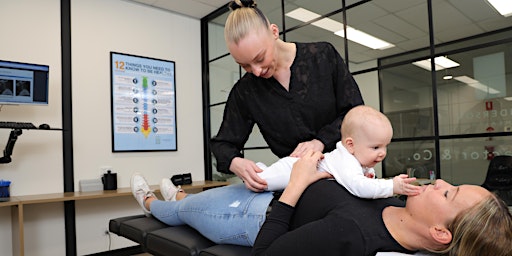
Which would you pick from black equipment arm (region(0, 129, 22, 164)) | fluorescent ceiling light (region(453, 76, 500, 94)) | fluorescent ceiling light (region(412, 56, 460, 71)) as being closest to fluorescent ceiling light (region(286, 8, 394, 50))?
fluorescent ceiling light (region(412, 56, 460, 71))

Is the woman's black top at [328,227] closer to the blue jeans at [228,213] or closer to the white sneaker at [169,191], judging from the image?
the blue jeans at [228,213]

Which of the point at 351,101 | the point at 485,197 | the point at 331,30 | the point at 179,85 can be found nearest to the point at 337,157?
the point at 351,101

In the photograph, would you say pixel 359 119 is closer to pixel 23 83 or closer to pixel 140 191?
pixel 140 191

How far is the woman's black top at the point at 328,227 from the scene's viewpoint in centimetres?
92

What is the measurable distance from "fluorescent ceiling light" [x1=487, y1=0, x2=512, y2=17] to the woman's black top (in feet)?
5.34

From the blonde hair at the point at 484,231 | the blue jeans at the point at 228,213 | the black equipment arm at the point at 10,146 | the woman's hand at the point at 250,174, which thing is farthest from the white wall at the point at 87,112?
the blonde hair at the point at 484,231

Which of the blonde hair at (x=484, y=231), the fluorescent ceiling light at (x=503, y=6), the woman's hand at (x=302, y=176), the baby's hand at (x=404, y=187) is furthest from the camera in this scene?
the fluorescent ceiling light at (x=503, y=6)

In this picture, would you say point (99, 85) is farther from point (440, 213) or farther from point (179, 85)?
point (440, 213)

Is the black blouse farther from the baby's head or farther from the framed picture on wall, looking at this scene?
the framed picture on wall

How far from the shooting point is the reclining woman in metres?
0.84

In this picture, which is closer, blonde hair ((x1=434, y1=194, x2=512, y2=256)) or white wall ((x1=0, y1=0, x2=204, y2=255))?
blonde hair ((x1=434, y1=194, x2=512, y2=256))

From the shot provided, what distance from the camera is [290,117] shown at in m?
1.43

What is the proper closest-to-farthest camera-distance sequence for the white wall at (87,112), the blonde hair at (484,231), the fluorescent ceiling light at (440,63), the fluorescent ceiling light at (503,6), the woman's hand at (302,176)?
the blonde hair at (484,231), the woman's hand at (302,176), the fluorescent ceiling light at (503,6), the fluorescent ceiling light at (440,63), the white wall at (87,112)

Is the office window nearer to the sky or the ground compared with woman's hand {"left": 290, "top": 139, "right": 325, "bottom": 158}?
nearer to the sky
